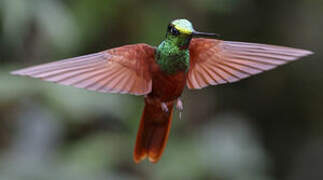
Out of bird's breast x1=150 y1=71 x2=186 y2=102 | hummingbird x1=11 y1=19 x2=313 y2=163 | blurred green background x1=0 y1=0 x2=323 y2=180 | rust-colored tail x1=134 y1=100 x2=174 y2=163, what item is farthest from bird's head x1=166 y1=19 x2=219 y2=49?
blurred green background x1=0 y1=0 x2=323 y2=180

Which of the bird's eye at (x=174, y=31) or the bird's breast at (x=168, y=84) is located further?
the bird's breast at (x=168, y=84)

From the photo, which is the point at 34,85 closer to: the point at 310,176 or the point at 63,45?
the point at 63,45

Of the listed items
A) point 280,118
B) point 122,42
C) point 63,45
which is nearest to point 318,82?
point 280,118

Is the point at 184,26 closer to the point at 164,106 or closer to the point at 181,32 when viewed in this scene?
the point at 181,32

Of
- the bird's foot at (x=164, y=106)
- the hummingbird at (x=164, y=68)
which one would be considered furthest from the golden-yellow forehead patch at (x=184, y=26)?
the bird's foot at (x=164, y=106)

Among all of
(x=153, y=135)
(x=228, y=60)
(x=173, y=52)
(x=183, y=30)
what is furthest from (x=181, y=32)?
(x=153, y=135)

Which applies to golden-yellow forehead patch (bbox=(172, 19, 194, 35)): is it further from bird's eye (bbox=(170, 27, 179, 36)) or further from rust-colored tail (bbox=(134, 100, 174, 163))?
rust-colored tail (bbox=(134, 100, 174, 163))

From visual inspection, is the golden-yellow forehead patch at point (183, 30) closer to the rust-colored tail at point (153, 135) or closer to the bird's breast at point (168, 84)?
the bird's breast at point (168, 84)
